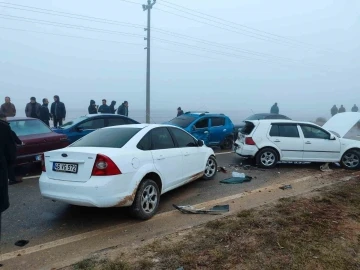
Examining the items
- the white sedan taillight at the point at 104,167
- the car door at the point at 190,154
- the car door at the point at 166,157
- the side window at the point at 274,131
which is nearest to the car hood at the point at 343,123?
the side window at the point at 274,131

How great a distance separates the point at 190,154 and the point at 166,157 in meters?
0.95

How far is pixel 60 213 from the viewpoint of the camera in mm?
5387

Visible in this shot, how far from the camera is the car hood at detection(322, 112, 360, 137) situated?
9.80 m

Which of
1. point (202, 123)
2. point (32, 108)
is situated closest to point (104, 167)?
point (202, 123)

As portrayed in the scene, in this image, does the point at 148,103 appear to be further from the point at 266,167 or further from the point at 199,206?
the point at 199,206

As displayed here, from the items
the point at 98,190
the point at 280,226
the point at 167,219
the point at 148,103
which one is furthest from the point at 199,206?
the point at 148,103

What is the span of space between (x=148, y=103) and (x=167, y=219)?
15.7 meters

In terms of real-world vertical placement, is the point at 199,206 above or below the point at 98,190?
below

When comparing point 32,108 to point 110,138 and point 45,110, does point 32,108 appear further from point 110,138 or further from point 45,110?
point 110,138

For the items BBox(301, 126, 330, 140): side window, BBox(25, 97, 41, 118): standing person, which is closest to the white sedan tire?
BBox(301, 126, 330, 140): side window

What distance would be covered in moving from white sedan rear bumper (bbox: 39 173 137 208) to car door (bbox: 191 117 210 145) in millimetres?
6843

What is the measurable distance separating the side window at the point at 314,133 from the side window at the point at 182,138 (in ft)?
13.9

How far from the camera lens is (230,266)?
11.4ft

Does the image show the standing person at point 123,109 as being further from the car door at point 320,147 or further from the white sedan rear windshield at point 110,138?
the white sedan rear windshield at point 110,138
